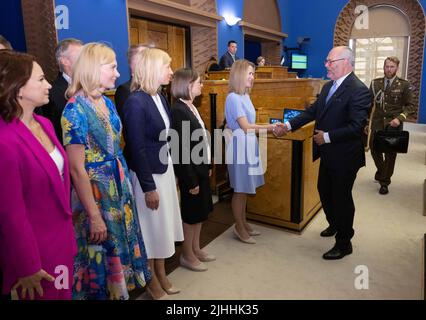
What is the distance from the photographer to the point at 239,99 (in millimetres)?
2820

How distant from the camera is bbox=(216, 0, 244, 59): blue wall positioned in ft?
26.1

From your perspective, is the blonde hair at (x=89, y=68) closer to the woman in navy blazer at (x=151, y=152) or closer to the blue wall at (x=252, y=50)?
the woman in navy blazer at (x=151, y=152)

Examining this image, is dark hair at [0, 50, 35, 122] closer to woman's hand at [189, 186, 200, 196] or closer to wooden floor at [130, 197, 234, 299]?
woman's hand at [189, 186, 200, 196]

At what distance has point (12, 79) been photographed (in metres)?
1.26

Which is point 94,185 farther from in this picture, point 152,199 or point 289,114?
point 289,114

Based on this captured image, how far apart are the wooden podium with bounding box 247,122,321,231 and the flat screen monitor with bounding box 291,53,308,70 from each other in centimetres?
861

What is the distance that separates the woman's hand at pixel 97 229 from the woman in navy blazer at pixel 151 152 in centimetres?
35

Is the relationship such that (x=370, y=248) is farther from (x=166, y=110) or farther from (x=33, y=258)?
(x=33, y=258)

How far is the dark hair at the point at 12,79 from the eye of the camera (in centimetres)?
122

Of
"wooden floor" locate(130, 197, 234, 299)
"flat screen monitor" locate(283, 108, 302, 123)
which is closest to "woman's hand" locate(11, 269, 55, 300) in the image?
"wooden floor" locate(130, 197, 234, 299)

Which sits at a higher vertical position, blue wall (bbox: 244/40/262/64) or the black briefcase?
blue wall (bbox: 244/40/262/64)

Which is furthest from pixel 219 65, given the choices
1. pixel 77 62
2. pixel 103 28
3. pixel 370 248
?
pixel 77 62

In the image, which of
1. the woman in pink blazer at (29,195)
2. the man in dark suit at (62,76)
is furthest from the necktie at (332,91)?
the woman in pink blazer at (29,195)

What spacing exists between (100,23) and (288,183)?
3.30 meters
